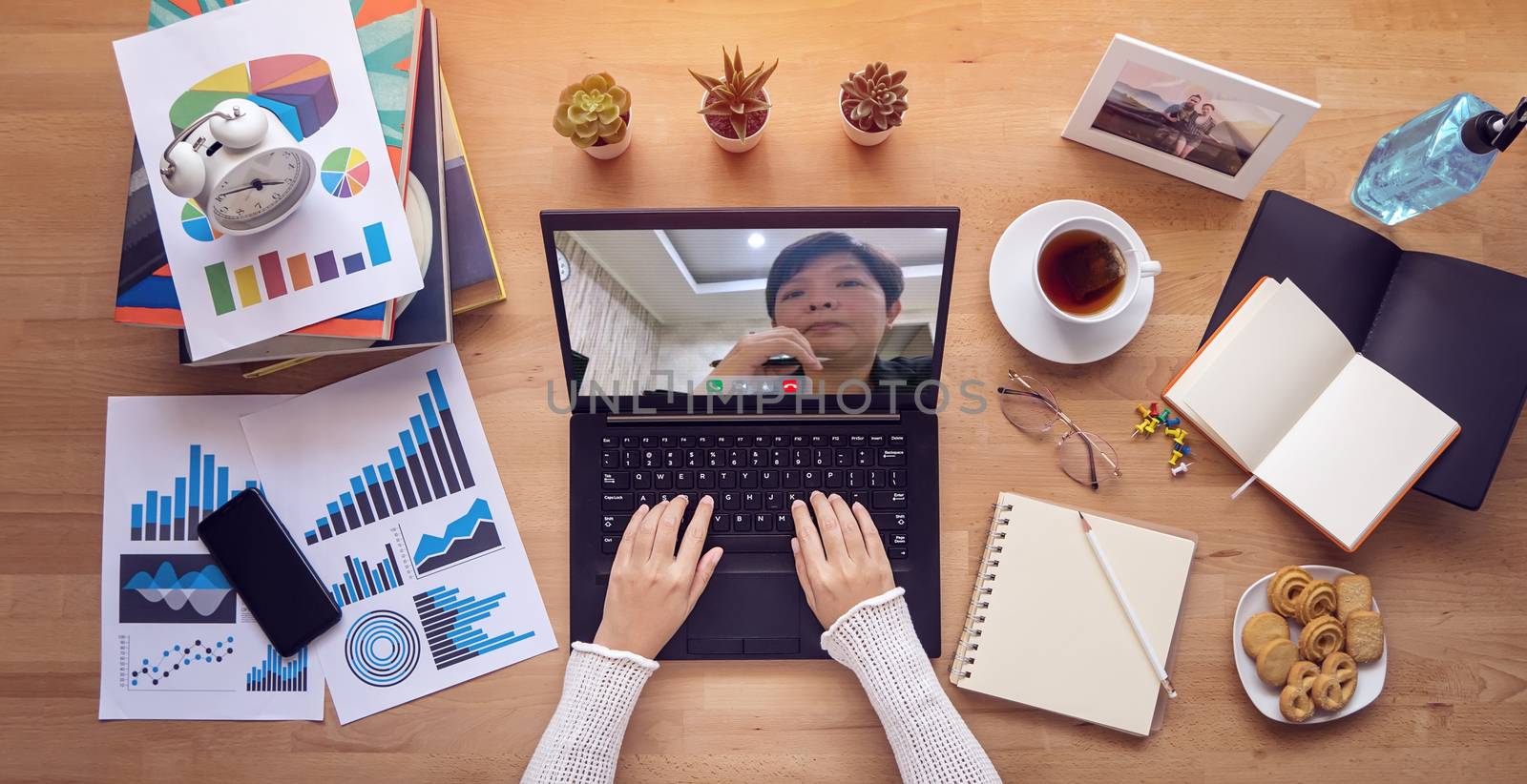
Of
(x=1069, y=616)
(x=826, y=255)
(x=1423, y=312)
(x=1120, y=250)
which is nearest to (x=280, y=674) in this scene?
(x=826, y=255)

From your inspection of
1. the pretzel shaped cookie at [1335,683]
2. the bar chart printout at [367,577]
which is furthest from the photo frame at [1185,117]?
the bar chart printout at [367,577]

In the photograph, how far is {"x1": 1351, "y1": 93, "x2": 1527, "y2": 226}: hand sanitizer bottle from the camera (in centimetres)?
81

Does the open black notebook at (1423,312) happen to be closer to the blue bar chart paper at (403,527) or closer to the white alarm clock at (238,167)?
the blue bar chart paper at (403,527)

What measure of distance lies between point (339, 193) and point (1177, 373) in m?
0.88

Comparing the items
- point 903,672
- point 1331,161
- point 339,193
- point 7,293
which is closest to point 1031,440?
point 903,672

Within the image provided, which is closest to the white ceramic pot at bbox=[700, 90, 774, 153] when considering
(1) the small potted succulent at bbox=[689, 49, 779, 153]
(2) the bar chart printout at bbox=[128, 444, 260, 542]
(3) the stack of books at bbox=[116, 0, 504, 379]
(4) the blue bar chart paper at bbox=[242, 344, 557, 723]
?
(1) the small potted succulent at bbox=[689, 49, 779, 153]

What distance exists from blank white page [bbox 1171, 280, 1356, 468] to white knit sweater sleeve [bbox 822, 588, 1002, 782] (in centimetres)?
38

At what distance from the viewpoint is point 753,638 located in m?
0.88

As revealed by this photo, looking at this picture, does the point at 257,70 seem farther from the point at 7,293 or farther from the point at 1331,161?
the point at 1331,161

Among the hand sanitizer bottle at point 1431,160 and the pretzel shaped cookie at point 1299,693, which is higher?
the hand sanitizer bottle at point 1431,160

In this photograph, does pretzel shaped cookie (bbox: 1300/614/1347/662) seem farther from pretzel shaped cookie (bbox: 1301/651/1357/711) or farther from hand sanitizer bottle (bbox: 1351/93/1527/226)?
hand sanitizer bottle (bbox: 1351/93/1527/226)

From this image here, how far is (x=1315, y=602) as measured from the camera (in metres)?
0.86

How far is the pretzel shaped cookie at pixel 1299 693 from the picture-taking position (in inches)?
33.1

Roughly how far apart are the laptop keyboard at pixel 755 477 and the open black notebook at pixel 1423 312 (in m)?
0.39
